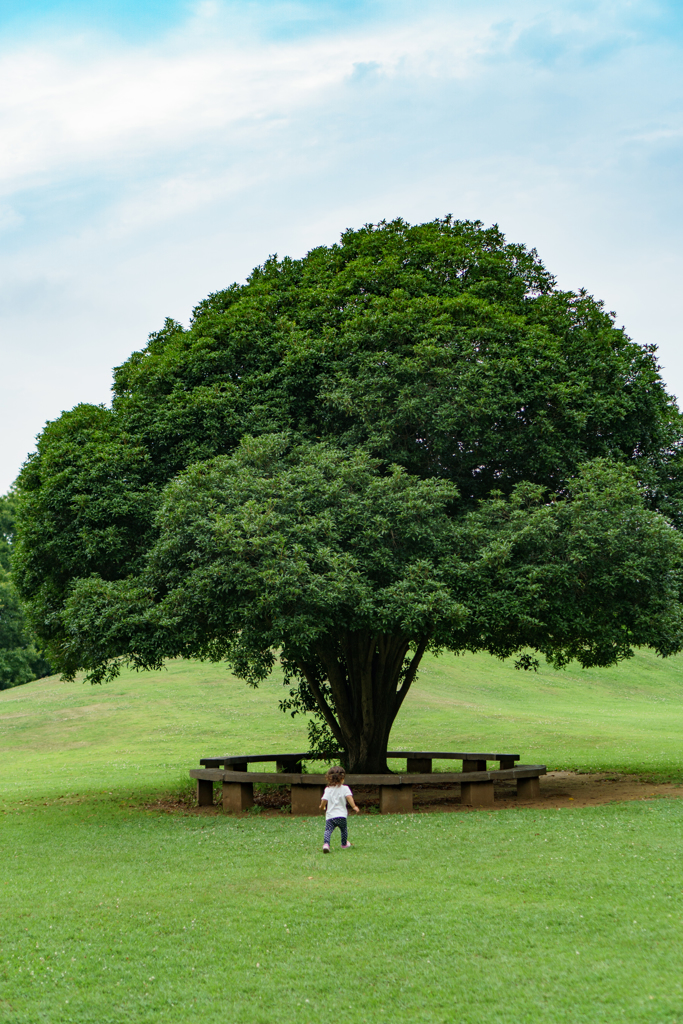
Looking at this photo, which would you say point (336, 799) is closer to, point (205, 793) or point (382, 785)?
point (382, 785)

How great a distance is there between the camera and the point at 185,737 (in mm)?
33844

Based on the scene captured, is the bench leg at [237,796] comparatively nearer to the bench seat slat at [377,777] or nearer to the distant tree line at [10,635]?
the bench seat slat at [377,777]

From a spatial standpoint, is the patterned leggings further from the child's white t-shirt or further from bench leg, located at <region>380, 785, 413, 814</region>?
bench leg, located at <region>380, 785, 413, 814</region>

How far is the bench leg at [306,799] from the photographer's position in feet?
54.9

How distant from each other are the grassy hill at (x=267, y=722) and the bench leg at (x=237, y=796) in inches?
191

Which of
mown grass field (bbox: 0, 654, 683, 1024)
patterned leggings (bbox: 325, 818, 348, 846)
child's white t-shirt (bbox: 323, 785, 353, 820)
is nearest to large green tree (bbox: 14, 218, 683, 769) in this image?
child's white t-shirt (bbox: 323, 785, 353, 820)

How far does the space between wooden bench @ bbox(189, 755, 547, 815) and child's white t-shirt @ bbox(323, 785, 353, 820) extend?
3.52 m

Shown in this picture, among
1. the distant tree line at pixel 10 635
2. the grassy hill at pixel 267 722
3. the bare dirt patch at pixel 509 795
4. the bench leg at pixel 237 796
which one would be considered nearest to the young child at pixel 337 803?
the bare dirt patch at pixel 509 795

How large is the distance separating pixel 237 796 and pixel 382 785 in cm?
308

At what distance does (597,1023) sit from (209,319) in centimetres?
1619

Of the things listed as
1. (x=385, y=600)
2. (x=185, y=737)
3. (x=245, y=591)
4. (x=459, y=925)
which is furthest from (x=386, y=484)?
(x=185, y=737)

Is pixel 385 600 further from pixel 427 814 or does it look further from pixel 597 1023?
pixel 597 1023

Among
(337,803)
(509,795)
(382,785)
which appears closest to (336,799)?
(337,803)

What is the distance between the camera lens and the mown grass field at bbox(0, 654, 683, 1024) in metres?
7.03
